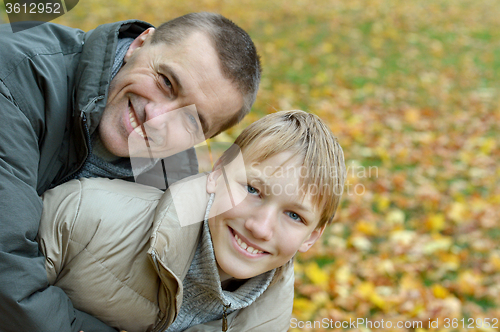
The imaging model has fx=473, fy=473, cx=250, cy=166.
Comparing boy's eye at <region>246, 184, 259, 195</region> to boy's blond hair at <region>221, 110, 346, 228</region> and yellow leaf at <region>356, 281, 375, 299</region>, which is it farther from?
yellow leaf at <region>356, 281, 375, 299</region>

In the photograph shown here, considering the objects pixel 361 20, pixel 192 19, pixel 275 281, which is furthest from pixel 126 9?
pixel 275 281

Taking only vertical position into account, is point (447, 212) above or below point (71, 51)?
below

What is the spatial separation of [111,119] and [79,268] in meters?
0.64

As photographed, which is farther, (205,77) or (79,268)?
(205,77)

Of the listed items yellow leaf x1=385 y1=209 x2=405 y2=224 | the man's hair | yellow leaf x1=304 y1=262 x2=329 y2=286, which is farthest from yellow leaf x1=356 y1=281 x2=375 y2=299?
the man's hair

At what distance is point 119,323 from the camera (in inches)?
70.3

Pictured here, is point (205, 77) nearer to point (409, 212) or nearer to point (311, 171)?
point (311, 171)

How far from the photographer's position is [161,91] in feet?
6.35

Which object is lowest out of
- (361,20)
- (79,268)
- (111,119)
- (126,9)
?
Answer: (361,20)

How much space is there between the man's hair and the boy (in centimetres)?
29

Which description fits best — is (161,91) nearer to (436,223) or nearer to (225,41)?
(225,41)

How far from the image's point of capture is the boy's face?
66.1 inches

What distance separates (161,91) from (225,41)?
0.36 m

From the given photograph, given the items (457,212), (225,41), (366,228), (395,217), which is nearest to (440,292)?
(366,228)
